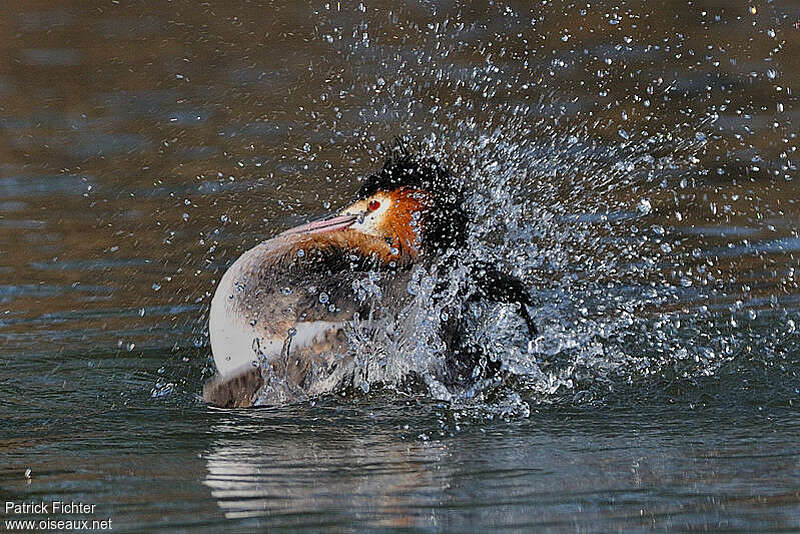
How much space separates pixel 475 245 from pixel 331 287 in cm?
71

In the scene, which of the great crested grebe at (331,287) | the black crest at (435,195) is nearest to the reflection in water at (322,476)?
the great crested grebe at (331,287)

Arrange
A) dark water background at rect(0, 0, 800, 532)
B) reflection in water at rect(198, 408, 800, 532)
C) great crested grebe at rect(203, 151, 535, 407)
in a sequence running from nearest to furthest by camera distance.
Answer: reflection in water at rect(198, 408, 800, 532)
dark water background at rect(0, 0, 800, 532)
great crested grebe at rect(203, 151, 535, 407)

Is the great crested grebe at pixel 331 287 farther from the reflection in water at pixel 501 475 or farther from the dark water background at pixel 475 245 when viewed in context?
the reflection in water at pixel 501 475

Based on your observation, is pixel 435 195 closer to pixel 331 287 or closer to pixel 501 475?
pixel 331 287

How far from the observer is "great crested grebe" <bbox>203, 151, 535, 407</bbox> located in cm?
584

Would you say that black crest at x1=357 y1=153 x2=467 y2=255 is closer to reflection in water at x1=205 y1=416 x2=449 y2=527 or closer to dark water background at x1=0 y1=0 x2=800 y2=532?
dark water background at x1=0 y1=0 x2=800 y2=532

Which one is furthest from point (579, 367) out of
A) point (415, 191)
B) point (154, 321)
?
point (154, 321)

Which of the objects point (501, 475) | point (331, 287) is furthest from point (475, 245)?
point (501, 475)

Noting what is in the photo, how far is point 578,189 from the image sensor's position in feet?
29.5

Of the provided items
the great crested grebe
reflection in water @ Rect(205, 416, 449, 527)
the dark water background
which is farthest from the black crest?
reflection in water @ Rect(205, 416, 449, 527)

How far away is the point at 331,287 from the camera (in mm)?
5992

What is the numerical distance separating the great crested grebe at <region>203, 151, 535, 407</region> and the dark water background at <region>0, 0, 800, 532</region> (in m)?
0.18

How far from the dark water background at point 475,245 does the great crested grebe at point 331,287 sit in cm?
18

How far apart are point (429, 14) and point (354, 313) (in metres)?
6.82
